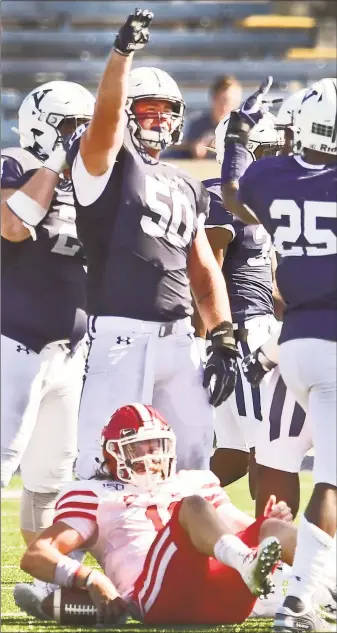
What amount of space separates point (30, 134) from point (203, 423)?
46.9 inches

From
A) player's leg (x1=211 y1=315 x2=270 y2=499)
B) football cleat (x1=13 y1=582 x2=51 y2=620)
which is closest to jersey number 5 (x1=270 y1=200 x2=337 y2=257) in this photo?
football cleat (x1=13 y1=582 x2=51 y2=620)

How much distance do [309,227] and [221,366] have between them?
74 cm

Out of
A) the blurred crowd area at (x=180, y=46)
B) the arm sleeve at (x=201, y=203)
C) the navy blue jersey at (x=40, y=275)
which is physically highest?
the blurred crowd area at (x=180, y=46)

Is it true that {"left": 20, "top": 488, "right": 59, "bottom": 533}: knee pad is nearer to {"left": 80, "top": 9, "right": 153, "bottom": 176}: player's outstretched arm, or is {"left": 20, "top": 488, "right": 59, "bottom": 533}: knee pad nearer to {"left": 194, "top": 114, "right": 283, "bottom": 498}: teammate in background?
{"left": 194, "top": 114, "right": 283, "bottom": 498}: teammate in background

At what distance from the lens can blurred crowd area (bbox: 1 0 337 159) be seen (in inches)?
588

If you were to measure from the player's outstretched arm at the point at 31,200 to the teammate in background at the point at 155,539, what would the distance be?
0.74 m

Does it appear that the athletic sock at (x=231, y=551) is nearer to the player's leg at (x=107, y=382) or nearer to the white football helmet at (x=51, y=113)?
the player's leg at (x=107, y=382)

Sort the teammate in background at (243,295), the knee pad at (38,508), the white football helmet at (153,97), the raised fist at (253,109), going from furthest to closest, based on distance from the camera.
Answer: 1. the teammate in background at (243,295)
2. the knee pad at (38,508)
3. the white football helmet at (153,97)
4. the raised fist at (253,109)

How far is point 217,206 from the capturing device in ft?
17.6

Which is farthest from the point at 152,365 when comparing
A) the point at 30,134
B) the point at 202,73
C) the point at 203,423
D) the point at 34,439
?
the point at 202,73

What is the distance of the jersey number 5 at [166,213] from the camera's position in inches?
170

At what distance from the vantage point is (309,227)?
392 centimetres

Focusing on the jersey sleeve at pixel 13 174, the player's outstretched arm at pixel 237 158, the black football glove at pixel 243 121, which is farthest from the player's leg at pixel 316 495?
the jersey sleeve at pixel 13 174

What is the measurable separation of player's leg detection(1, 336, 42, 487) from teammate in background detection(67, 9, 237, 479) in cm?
24
